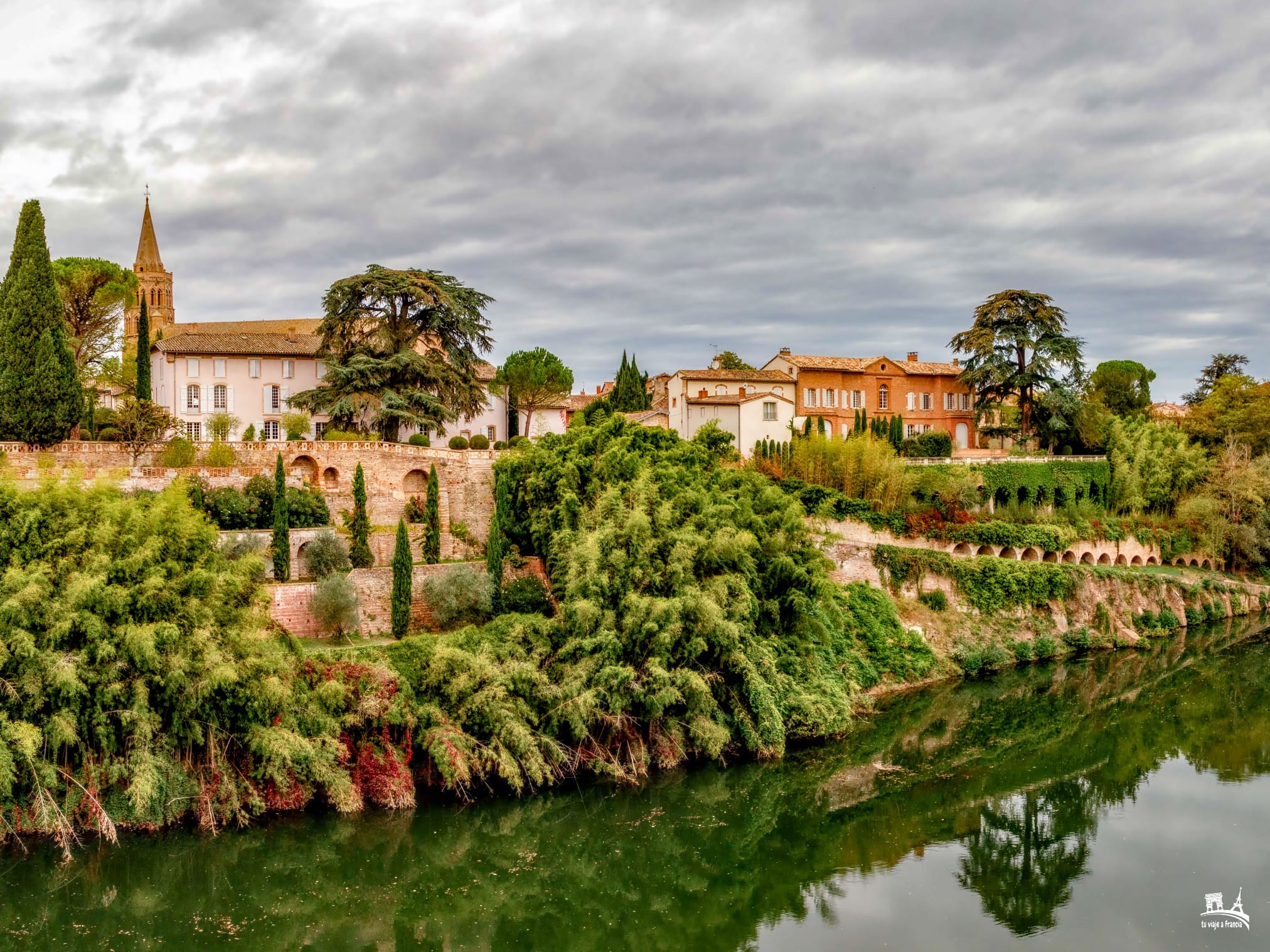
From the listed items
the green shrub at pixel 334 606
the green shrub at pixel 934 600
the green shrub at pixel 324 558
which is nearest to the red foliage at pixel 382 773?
the green shrub at pixel 334 606

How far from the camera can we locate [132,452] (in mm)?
32156

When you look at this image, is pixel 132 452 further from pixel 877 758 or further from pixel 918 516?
→ pixel 918 516

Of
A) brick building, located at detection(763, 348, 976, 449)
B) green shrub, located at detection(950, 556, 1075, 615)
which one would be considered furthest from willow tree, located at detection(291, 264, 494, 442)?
green shrub, located at detection(950, 556, 1075, 615)

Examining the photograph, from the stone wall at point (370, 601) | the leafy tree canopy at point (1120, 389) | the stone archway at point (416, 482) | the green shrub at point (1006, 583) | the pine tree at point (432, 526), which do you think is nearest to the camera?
the stone wall at point (370, 601)

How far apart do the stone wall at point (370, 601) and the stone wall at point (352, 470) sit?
3.31 metres

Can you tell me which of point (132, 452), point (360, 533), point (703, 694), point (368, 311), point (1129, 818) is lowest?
point (1129, 818)

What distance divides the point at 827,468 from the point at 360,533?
18.6 m

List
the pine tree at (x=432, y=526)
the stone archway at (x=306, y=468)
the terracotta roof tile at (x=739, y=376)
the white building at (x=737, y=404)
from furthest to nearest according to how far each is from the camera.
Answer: the terracotta roof tile at (x=739, y=376) → the white building at (x=737, y=404) → the stone archway at (x=306, y=468) → the pine tree at (x=432, y=526)

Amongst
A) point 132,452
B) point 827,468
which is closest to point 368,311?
point 132,452

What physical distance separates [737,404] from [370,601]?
2340 centimetres

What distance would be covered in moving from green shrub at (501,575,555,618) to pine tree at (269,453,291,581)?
605cm

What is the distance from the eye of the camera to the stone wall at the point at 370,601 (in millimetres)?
25734

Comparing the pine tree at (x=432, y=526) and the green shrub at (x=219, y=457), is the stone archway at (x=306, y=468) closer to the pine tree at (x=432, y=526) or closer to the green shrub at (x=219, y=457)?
the green shrub at (x=219, y=457)

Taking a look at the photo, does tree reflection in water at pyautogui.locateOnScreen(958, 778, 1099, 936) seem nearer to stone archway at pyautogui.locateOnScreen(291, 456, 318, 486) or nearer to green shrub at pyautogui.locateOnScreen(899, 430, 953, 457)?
green shrub at pyautogui.locateOnScreen(899, 430, 953, 457)
